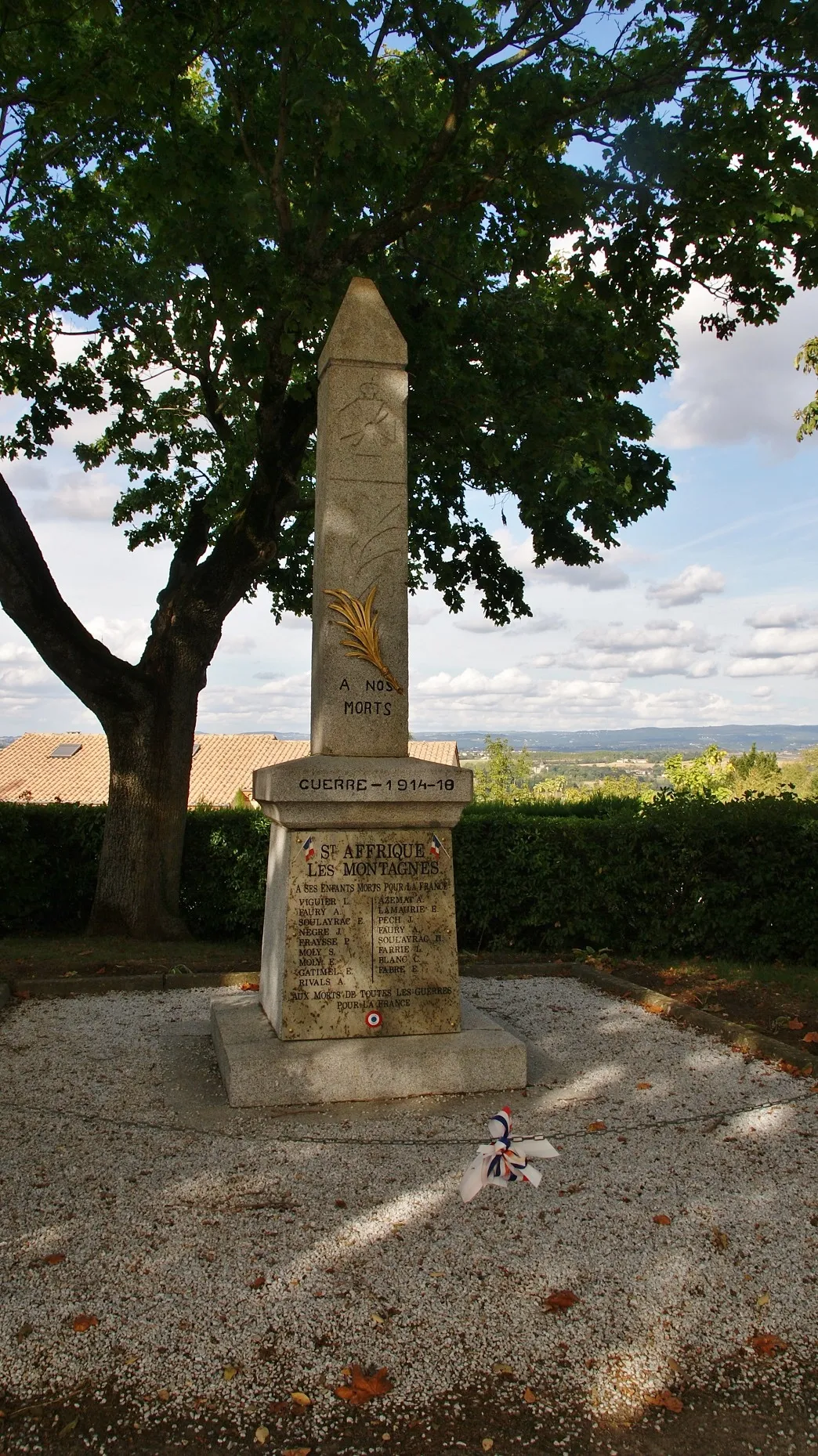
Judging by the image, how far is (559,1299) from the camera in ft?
10.5

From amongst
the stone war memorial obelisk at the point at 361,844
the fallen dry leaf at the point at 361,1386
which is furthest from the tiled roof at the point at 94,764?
the fallen dry leaf at the point at 361,1386

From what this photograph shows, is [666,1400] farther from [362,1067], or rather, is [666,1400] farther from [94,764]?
[94,764]

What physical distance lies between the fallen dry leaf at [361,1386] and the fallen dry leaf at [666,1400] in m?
0.71

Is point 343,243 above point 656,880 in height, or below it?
above

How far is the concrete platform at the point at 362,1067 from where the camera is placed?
16.6 ft

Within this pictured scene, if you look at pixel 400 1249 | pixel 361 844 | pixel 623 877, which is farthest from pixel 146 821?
pixel 400 1249

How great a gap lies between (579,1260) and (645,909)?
6213 mm

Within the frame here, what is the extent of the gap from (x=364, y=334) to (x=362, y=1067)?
4036 mm

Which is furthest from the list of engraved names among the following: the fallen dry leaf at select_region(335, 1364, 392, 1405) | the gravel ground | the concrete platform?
the fallen dry leaf at select_region(335, 1364, 392, 1405)

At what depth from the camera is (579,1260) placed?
3.50m

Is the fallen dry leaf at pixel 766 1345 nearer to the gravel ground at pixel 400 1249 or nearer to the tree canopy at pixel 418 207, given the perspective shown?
the gravel ground at pixel 400 1249

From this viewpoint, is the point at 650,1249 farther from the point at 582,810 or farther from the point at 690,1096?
the point at 582,810

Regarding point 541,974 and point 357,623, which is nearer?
point 357,623

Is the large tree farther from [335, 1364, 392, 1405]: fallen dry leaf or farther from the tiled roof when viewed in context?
the tiled roof
